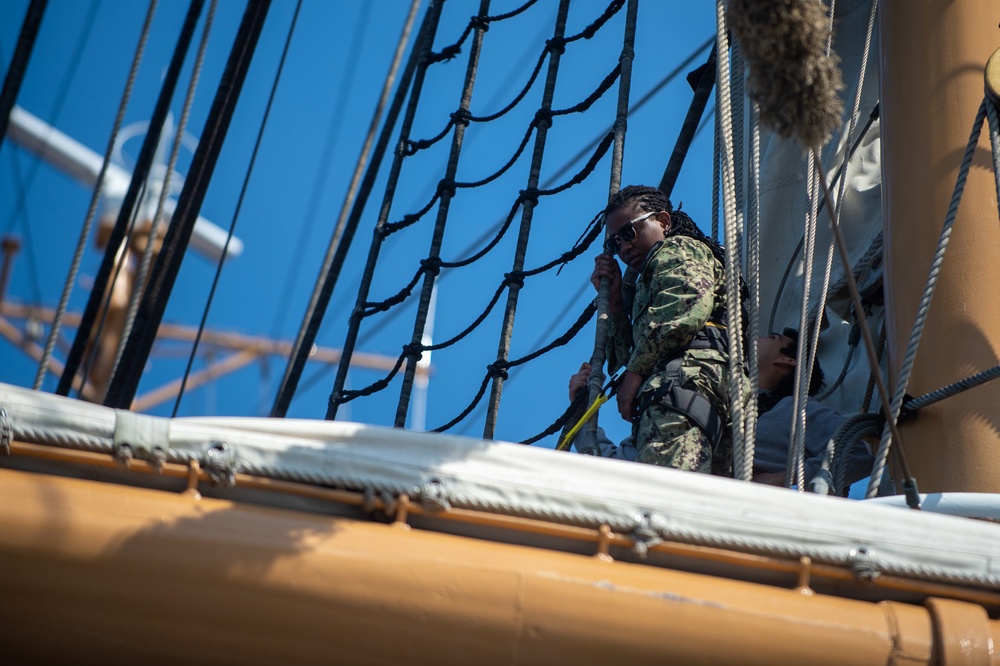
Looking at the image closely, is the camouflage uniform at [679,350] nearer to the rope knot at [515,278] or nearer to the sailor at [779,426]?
the sailor at [779,426]

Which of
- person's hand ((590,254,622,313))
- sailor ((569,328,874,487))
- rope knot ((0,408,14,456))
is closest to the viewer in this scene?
rope knot ((0,408,14,456))

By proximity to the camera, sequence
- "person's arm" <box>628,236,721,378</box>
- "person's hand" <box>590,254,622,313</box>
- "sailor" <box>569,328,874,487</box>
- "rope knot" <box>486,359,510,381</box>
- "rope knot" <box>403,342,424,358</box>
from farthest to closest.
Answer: "rope knot" <box>403,342,424,358</box> → "rope knot" <box>486,359,510,381</box> → "person's hand" <box>590,254,622,313</box> → "sailor" <box>569,328,874,487</box> → "person's arm" <box>628,236,721,378</box>

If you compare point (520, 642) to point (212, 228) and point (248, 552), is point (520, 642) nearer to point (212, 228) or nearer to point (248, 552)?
point (248, 552)

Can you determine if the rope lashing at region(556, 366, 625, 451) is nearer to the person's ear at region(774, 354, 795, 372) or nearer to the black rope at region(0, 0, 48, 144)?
the person's ear at region(774, 354, 795, 372)

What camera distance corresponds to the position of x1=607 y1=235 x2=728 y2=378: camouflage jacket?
122 inches

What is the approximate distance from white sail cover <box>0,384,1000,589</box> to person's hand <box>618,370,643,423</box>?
108cm

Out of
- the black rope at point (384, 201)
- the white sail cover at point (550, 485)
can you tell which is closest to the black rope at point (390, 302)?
the black rope at point (384, 201)

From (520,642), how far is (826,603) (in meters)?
0.48

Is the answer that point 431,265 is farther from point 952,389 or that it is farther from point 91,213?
point 952,389

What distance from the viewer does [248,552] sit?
1.94 m

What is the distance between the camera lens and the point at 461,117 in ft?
16.8

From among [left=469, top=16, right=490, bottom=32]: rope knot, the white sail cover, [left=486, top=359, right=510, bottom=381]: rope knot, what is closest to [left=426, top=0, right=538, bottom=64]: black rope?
[left=469, top=16, right=490, bottom=32]: rope knot

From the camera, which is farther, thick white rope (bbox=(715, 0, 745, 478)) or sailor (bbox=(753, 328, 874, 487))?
sailor (bbox=(753, 328, 874, 487))

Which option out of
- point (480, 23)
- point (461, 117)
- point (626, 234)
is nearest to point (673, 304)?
point (626, 234)
